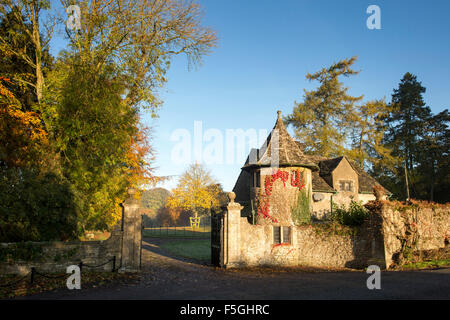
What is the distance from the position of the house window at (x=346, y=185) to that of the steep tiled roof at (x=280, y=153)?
8.27 metres

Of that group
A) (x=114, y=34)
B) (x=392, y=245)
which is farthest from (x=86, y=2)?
(x=392, y=245)

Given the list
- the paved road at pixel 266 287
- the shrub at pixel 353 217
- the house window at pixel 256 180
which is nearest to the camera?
the paved road at pixel 266 287

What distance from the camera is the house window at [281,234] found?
16.6 m

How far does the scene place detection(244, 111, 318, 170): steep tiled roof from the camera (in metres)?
18.2

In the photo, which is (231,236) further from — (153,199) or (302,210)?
(153,199)

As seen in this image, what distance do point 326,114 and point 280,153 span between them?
21757mm

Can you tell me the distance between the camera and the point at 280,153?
61.2ft

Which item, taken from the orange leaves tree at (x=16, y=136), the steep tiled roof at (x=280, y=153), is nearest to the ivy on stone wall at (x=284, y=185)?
the steep tiled roof at (x=280, y=153)

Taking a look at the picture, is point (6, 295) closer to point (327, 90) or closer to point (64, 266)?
point (64, 266)

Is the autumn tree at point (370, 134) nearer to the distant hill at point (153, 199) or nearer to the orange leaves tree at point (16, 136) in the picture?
the orange leaves tree at point (16, 136)

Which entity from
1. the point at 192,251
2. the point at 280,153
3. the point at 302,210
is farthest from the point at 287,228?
the point at 192,251

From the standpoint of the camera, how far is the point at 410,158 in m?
43.3

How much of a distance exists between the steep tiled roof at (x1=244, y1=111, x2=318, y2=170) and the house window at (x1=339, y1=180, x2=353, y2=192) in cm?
827

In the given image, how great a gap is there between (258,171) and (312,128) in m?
21.3
